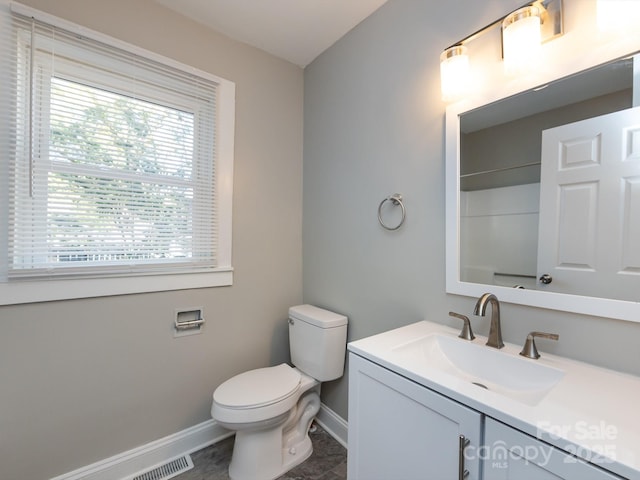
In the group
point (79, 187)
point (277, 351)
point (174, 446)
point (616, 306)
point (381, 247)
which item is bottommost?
point (174, 446)

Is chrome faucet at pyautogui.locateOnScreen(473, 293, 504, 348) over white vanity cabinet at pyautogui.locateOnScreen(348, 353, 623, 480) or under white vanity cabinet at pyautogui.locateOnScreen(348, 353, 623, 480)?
over

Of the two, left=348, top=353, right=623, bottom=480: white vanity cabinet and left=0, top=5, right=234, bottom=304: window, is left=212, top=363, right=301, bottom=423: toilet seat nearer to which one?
left=348, top=353, right=623, bottom=480: white vanity cabinet

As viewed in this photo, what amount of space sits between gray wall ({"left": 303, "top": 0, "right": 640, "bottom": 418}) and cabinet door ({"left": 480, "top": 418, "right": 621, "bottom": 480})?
47 cm

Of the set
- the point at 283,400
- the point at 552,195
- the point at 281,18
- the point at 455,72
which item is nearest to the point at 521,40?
the point at 455,72

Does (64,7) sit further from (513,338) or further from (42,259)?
(513,338)

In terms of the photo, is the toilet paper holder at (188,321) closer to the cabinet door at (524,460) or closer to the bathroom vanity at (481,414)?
the bathroom vanity at (481,414)

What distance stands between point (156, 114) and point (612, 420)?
2.10m

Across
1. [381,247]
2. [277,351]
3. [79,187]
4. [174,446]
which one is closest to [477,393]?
[381,247]

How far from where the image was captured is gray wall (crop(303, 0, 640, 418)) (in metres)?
1.02

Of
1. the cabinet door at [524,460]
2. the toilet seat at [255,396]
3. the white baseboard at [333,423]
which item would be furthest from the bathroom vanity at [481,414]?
the white baseboard at [333,423]

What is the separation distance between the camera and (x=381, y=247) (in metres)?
1.50

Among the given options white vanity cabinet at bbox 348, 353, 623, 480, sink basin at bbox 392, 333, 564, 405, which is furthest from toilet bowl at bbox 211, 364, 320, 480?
sink basin at bbox 392, 333, 564, 405

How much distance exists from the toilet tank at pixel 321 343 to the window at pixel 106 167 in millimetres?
589

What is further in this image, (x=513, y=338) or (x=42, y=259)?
(x=42, y=259)
